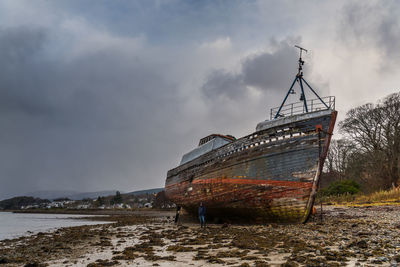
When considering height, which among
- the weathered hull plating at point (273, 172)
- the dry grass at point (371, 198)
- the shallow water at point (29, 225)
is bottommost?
the shallow water at point (29, 225)

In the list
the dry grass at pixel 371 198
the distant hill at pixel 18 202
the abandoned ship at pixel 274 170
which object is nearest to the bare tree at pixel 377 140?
the dry grass at pixel 371 198

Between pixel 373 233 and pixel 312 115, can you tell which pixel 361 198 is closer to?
pixel 312 115

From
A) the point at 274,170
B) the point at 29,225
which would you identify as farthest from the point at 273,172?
the point at 29,225

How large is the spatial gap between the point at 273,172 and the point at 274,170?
103mm

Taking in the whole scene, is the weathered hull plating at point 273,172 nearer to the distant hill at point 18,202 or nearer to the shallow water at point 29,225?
the shallow water at point 29,225

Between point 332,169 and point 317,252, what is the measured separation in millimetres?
40275

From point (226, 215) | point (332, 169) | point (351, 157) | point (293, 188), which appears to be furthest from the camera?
point (332, 169)

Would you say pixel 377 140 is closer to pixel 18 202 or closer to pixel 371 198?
pixel 371 198

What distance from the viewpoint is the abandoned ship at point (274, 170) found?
40.0 feet

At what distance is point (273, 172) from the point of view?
13008 mm

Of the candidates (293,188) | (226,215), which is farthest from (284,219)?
(226,215)

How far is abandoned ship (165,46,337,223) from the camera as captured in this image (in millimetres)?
12203

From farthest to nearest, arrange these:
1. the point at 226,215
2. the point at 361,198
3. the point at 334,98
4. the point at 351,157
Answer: the point at 351,157 → the point at 361,198 → the point at 226,215 → the point at 334,98

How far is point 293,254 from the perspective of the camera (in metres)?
6.55
